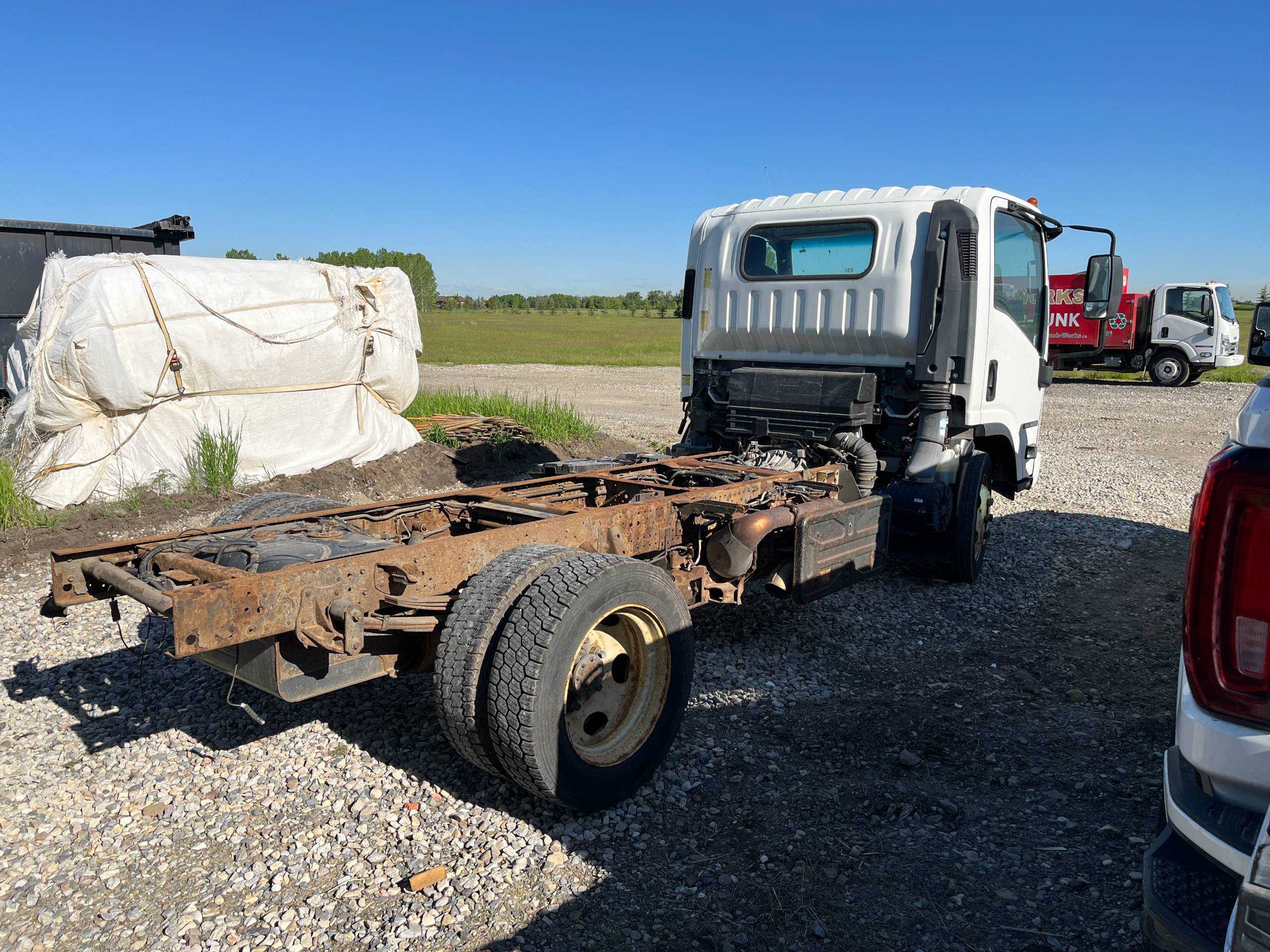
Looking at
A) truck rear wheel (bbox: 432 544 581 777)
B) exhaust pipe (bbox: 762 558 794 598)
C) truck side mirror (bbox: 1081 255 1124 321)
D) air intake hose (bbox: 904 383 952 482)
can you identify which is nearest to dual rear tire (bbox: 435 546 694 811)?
truck rear wheel (bbox: 432 544 581 777)

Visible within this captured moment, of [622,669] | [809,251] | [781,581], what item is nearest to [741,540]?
[781,581]

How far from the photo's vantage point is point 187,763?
370cm

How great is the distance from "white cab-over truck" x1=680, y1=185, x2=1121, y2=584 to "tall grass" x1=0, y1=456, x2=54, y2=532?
5.25m

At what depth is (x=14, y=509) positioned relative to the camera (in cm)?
713

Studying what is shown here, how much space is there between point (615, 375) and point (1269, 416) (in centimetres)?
2472

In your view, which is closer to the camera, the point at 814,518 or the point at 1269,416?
the point at 1269,416

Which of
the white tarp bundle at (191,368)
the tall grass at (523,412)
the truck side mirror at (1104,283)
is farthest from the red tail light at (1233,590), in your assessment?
the tall grass at (523,412)

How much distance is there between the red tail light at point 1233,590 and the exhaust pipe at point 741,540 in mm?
2513

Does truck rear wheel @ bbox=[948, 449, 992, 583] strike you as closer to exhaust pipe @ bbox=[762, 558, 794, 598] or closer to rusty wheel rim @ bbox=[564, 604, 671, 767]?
exhaust pipe @ bbox=[762, 558, 794, 598]

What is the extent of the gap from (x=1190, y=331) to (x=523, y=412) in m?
19.5

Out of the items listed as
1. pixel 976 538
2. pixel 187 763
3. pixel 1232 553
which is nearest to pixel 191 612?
pixel 187 763

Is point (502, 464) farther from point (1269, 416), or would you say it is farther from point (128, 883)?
point (1269, 416)

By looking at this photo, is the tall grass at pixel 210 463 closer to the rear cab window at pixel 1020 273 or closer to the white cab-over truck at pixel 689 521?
the white cab-over truck at pixel 689 521

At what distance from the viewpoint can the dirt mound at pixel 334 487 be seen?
700 centimetres
